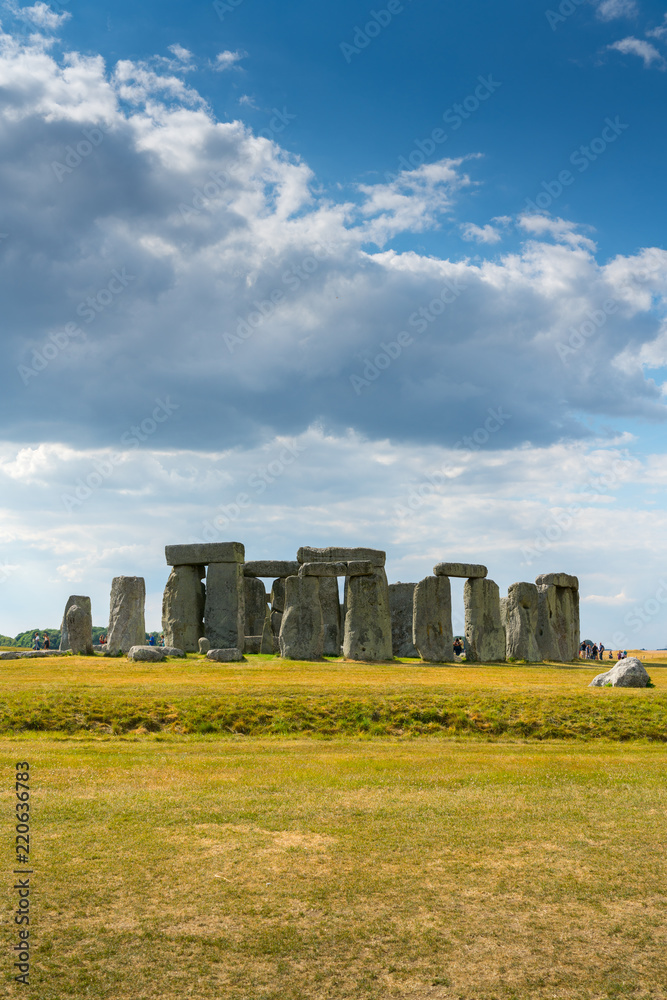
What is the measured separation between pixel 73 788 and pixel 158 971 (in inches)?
214

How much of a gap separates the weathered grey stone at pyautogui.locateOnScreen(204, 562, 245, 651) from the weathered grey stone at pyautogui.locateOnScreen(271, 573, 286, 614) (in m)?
3.26

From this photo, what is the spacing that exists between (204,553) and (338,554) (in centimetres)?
545

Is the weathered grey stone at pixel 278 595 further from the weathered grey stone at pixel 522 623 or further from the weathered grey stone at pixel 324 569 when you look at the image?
the weathered grey stone at pixel 522 623

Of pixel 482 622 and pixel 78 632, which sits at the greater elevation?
pixel 482 622

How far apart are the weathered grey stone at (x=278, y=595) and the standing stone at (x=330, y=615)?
178cm

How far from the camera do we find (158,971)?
5887 mm

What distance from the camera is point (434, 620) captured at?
29.4m

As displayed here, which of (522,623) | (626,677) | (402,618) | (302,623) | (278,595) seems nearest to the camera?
(626,677)

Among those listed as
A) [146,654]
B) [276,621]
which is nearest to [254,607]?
[276,621]

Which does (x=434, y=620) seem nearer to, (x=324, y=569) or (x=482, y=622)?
(x=482, y=622)

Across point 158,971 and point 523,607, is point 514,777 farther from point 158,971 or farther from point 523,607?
point 523,607

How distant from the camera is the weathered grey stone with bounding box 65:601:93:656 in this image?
3011 centimetres

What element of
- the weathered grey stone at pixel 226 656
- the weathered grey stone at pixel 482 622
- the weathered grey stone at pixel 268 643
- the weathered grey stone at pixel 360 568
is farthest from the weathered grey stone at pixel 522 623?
the weathered grey stone at pixel 226 656

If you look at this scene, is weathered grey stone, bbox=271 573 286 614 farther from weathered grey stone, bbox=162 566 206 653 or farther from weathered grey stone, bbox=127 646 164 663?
weathered grey stone, bbox=127 646 164 663
